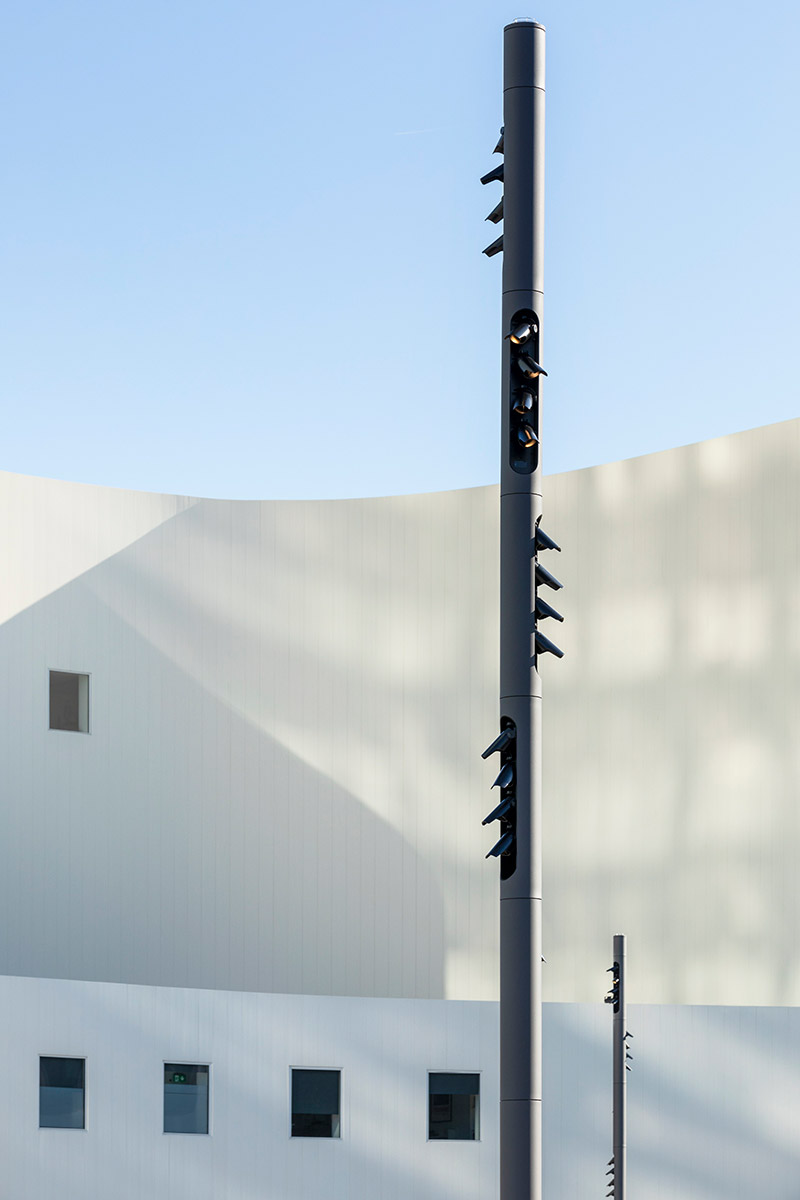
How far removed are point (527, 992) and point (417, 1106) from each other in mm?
14353

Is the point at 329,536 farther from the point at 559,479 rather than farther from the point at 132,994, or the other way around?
the point at 132,994

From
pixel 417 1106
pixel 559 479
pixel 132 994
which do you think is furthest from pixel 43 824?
pixel 559 479

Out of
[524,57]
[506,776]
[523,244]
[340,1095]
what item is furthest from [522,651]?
[340,1095]

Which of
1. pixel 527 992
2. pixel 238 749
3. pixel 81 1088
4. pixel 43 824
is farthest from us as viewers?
pixel 238 749

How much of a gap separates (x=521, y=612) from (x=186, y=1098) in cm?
1455

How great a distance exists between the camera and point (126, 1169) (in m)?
19.8

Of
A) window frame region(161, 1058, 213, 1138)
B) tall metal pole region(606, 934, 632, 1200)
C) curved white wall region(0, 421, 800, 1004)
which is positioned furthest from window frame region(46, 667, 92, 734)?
tall metal pole region(606, 934, 632, 1200)

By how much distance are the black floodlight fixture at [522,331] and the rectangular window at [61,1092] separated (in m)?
14.8

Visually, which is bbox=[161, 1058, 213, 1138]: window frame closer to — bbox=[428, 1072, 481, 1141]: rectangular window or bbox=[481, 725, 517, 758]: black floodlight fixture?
bbox=[428, 1072, 481, 1141]: rectangular window

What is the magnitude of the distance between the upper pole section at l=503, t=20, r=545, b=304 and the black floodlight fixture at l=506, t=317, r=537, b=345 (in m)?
0.13

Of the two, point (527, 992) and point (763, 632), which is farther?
point (763, 632)

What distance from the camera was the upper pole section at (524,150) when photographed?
25.1 ft

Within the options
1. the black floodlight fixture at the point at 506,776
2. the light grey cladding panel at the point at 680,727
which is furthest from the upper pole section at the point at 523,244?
the light grey cladding panel at the point at 680,727

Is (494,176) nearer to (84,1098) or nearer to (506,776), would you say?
(506,776)
